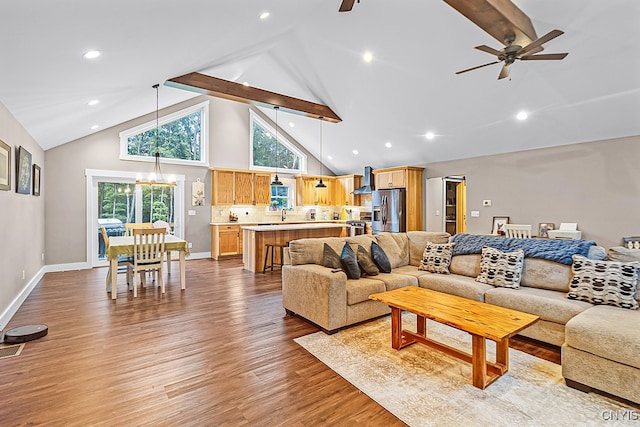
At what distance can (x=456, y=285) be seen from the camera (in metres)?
3.68

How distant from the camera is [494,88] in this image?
5.18m

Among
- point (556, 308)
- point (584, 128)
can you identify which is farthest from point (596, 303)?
point (584, 128)

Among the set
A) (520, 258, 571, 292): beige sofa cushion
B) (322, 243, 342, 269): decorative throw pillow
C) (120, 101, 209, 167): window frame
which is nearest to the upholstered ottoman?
(520, 258, 571, 292): beige sofa cushion

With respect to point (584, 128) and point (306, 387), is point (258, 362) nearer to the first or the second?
point (306, 387)

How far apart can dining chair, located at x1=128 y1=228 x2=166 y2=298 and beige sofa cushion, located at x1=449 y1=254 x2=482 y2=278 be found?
4174mm

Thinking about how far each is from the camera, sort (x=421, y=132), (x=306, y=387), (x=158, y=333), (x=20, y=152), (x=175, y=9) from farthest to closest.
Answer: (x=421, y=132) < (x=20, y=152) < (x=158, y=333) < (x=175, y=9) < (x=306, y=387)

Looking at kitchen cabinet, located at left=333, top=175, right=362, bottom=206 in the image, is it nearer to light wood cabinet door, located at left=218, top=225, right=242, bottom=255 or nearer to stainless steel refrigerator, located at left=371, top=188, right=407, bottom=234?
stainless steel refrigerator, located at left=371, top=188, right=407, bottom=234

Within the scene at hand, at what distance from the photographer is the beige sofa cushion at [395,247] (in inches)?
178

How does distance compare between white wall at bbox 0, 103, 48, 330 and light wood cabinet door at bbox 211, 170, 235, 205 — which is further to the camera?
light wood cabinet door at bbox 211, 170, 235, 205

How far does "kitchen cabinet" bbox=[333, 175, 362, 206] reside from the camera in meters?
10.3

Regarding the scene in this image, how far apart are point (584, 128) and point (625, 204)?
1390mm

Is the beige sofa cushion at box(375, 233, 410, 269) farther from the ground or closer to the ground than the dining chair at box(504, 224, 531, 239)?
closer to the ground

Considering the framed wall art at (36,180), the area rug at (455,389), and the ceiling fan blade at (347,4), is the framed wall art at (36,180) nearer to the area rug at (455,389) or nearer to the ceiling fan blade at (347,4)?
the area rug at (455,389)

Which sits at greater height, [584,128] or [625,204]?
[584,128]
